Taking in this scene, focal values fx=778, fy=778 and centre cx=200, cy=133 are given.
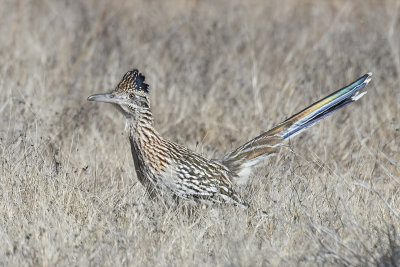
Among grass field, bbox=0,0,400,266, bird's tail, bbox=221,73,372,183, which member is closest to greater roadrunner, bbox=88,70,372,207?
bird's tail, bbox=221,73,372,183

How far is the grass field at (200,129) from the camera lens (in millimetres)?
4609

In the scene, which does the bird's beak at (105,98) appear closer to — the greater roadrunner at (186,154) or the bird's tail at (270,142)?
the greater roadrunner at (186,154)

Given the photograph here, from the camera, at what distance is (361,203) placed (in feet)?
17.9

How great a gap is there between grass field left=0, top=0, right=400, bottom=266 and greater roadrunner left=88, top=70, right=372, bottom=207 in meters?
0.14

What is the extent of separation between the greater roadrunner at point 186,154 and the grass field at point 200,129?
0.47 feet

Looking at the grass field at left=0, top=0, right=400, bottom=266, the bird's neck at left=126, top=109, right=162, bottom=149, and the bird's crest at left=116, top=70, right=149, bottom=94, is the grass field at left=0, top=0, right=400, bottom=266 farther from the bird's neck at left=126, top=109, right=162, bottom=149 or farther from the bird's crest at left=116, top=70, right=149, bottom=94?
the bird's crest at left=116, top=70, right=149, bottom=94

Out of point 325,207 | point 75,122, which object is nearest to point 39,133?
point 75,122

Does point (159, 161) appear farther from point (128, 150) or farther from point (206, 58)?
point (206, 58)

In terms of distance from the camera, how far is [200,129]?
785 centimetres

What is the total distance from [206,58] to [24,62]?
2.17 m

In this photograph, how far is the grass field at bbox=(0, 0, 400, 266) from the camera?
15.1 feet

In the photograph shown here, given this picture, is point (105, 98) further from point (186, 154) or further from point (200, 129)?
point (200, 129)

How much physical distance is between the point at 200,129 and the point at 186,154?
6.78 ft

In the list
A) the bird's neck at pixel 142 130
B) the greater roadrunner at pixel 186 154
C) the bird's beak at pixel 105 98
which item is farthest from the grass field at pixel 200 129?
the bird's beak at pixel 105 98
